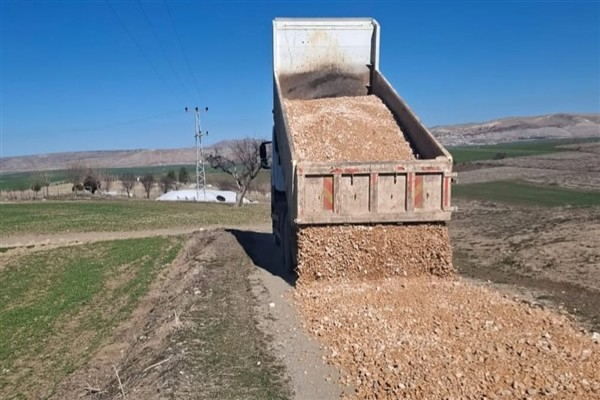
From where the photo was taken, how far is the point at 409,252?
29.4ft

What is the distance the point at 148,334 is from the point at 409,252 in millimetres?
4516

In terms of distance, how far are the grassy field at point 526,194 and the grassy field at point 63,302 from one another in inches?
716

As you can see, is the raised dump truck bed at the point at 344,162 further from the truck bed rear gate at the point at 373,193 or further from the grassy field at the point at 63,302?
the grassy field at the point at 63,302

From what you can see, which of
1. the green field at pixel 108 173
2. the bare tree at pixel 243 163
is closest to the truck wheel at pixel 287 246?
the bare tree at pixel 243 163

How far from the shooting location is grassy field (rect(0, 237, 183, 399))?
8.80m

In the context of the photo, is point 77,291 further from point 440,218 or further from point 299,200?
point 440,218

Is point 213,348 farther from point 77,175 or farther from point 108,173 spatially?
point 108,173

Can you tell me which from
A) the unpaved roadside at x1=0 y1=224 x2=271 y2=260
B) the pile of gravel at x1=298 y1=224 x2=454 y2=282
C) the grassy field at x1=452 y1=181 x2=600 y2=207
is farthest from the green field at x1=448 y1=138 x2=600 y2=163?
the pile of gravel at x1=298 y1=224 x2=454 y2=282

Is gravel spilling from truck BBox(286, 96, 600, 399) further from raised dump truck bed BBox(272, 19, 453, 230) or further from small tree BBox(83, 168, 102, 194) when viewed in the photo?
small tree BBox(83, 168, 102, 194)

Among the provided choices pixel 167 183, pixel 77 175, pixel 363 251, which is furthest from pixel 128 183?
pixel 363 251

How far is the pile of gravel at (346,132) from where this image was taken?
9.95 m

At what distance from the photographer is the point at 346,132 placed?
10.6m

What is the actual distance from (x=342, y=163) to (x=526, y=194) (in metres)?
25.4

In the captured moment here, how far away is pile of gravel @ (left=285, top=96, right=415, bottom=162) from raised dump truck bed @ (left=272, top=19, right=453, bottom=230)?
25 centimetres
